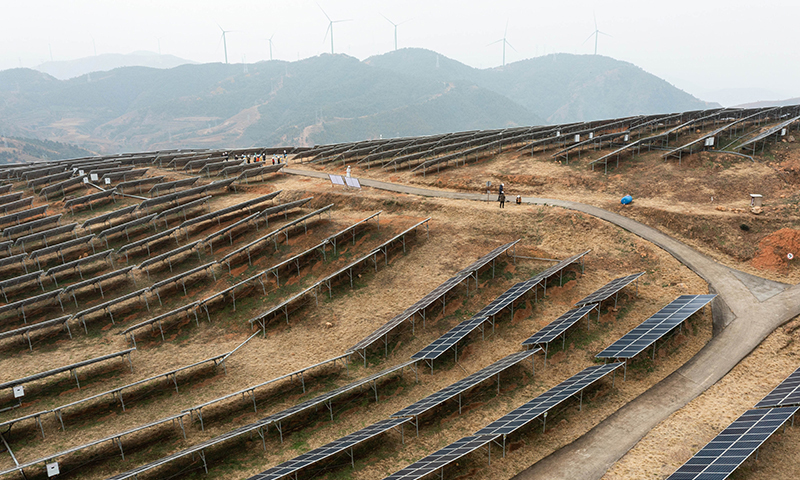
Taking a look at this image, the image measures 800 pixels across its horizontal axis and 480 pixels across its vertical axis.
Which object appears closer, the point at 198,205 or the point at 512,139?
the point at 198,205

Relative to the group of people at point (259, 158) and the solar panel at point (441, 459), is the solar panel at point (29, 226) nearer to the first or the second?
the group of people at point (259, 158)

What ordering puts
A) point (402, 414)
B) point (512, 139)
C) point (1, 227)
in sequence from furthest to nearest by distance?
point (512, 139) → point (1, 227) → point (402, 414)

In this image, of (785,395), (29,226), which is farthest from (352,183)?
(785,395)

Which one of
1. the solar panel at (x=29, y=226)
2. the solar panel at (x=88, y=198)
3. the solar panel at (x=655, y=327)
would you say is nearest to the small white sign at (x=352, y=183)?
the solar panel at (x=88, y=198)

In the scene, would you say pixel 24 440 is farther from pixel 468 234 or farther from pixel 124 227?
pixel 468 234

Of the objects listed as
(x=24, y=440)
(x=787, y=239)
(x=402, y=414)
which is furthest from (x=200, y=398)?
(x=787, y=239)

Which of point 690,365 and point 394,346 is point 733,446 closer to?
point 690,365

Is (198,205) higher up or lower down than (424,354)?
higher up
